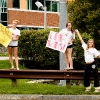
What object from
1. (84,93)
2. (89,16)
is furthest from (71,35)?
(89,16)

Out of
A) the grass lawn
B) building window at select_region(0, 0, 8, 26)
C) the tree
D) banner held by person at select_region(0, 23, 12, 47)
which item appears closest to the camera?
the grass lawn

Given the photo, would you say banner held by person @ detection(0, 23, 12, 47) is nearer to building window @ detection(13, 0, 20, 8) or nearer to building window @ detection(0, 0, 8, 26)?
building window @ detection(0, 0, 8, 26)

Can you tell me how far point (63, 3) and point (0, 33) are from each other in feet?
8.04

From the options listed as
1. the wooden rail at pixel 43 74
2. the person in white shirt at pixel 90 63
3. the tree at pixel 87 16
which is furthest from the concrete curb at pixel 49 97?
the tree at pixel 87 16

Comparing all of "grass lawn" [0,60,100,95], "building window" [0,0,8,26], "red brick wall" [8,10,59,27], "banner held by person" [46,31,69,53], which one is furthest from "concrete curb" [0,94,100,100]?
"red brick wall" [8,10,59,27]

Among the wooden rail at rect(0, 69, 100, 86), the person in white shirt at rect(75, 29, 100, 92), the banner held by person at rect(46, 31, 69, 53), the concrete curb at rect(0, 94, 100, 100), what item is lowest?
the concrete curb at rect(0, 94, 100, 100)

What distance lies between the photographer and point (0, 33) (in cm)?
1389

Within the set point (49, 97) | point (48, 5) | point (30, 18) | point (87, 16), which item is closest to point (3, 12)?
point (30, 18)

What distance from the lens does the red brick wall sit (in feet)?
152

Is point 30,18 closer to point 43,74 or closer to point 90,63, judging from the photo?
point 43,74

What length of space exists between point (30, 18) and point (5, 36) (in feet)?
112

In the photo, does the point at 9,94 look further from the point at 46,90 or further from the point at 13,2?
the point at 13,2

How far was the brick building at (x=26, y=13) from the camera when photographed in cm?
4572

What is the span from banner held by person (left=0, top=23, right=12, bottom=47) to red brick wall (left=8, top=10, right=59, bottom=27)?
31965 mm
